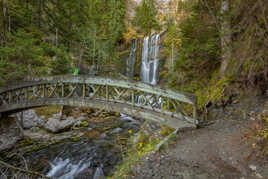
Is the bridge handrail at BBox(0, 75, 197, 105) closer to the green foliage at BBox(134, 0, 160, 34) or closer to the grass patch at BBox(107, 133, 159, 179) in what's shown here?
the grass patch at BBox(107, 133, 159, 179)

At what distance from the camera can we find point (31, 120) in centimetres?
1056

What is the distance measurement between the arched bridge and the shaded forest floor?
100cm

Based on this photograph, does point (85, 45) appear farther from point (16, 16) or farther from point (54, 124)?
point (54, 124)

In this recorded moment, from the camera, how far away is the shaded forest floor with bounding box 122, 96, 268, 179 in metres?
2.84

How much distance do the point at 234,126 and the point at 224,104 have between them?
1.30m

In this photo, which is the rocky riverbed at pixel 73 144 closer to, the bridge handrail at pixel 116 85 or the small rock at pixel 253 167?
the bridge handrail at pixel 116 85

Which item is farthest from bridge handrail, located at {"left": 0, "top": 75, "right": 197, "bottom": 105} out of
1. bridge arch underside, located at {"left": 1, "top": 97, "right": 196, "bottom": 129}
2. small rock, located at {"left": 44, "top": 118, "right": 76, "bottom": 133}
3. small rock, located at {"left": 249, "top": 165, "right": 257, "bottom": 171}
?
small rock, located at {"left": 44, "top": 118, "right": 76, "bottom": 133}

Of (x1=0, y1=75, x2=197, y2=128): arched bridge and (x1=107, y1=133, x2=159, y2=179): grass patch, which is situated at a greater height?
(x1=0, y1=75, x2=197, y2=128): arched bridge

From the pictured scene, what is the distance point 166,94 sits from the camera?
5.40 metres

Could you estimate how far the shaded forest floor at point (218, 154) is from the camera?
2.84 meters

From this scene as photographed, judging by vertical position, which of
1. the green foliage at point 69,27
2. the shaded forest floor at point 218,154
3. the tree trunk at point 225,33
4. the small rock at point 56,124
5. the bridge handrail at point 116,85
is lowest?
the small rock at point 56,124

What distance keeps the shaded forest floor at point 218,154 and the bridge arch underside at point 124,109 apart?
0.71 metres

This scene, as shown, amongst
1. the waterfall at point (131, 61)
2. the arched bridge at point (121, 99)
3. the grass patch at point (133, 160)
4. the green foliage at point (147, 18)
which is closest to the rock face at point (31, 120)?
the arched bridge at point (121, 99)

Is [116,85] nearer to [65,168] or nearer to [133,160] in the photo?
[133,160]
